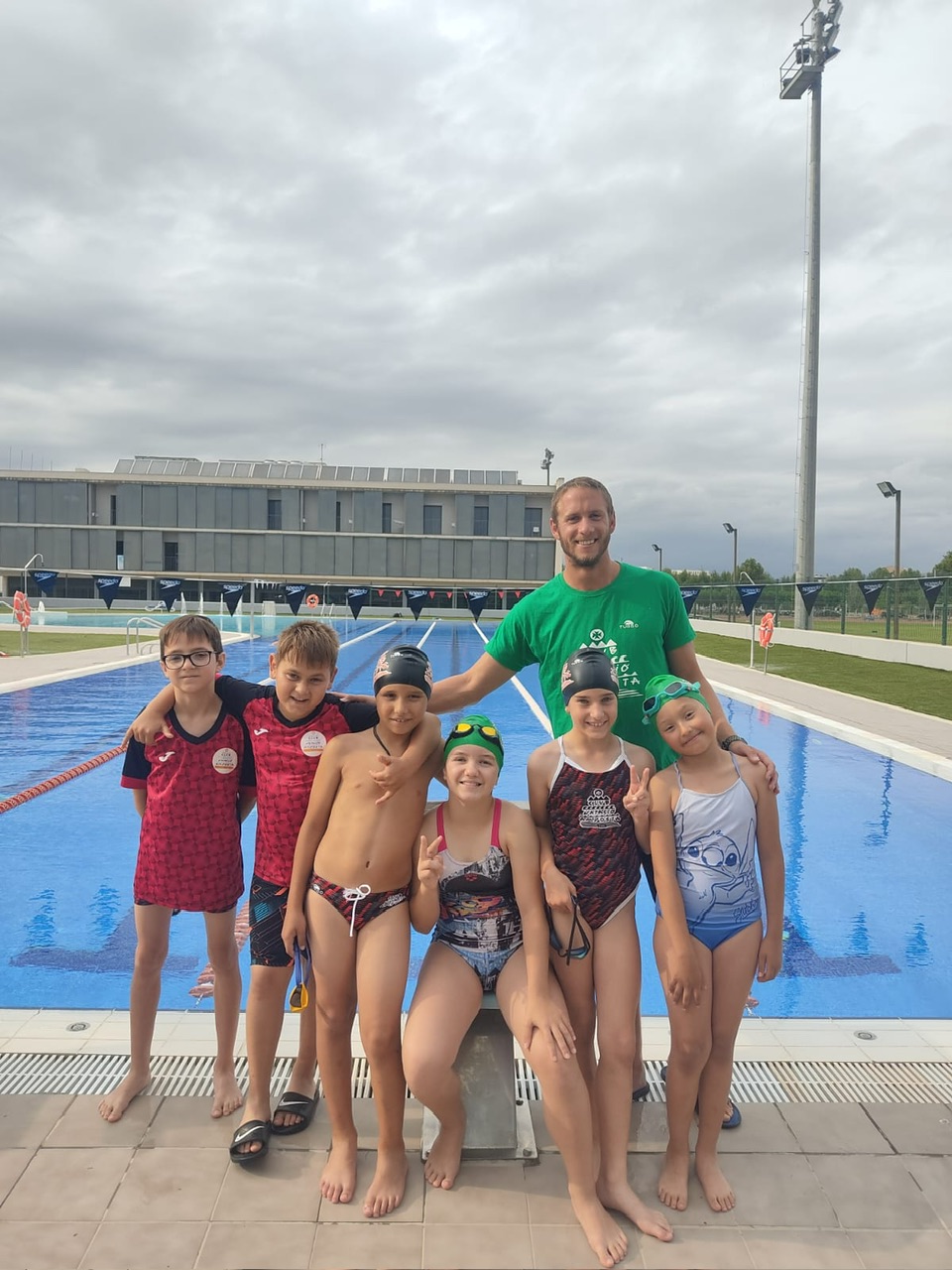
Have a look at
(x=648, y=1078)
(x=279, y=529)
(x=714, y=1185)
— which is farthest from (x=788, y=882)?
(x=279, y=529)

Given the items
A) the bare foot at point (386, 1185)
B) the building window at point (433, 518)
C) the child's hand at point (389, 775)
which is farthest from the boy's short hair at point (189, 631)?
the building window at point (433, 518)

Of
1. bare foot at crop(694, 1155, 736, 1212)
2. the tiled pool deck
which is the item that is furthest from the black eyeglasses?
bare foot at crop(694, 1155, 736, 1212)

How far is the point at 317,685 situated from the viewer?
290 cm

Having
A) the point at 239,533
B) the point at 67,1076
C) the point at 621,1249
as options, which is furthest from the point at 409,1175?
the point at 239,533

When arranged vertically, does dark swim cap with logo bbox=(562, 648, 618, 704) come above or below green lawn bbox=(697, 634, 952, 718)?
above

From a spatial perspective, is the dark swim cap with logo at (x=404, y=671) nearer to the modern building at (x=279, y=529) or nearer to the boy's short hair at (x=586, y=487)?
the boy's short hair at (x=586, y=487)

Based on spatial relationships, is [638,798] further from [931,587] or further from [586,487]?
[931,587]

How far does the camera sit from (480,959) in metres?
2.68

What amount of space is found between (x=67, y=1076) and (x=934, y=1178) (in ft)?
9.93

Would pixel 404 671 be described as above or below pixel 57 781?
above

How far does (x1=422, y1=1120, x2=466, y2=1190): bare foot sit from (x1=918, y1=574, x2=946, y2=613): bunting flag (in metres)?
21.8

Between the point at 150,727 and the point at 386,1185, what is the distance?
1.71m

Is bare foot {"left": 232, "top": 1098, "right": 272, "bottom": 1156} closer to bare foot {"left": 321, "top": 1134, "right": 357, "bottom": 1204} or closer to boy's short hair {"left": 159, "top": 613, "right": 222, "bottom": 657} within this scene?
bare foot {"left": 321, "top": 1134, "right": 357, "bottom": 1204}

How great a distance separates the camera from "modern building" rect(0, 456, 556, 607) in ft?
210
